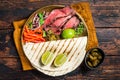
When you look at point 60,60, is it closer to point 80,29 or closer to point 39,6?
point 80,29

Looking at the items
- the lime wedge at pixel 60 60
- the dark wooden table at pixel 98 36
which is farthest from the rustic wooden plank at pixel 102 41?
the lime wedge at pixel 60 60

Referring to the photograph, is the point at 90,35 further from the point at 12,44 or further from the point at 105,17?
the point at 12,44

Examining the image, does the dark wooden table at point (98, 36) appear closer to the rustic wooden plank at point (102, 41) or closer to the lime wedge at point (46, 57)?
the rustic wooden plank at point (102, 41)

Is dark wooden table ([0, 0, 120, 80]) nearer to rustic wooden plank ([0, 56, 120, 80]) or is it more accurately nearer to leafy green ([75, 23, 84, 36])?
rustic wooden plank ([0, 56, 120, 80])

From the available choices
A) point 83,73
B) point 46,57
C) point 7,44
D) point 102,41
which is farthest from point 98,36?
point 7,44

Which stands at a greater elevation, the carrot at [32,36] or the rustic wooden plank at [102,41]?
the carrot at [32,36]

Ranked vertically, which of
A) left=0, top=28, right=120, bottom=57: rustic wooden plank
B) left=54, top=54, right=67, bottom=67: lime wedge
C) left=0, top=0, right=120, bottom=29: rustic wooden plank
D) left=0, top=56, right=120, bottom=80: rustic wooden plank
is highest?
left=0, top=0, right=120, bottom=29: rustic wooden plank

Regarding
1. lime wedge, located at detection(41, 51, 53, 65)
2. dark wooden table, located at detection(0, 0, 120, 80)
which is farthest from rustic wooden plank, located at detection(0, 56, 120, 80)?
lime wedge, located at detection(41, 51, 53, 65)

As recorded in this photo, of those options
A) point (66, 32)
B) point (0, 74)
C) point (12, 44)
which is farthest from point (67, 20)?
point (0, 74)
